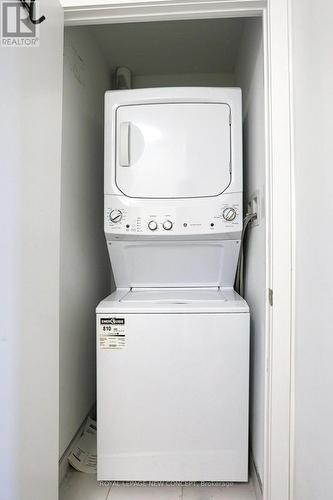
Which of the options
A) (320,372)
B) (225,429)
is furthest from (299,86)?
(225,429)

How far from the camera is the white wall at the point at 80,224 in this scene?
148 cm

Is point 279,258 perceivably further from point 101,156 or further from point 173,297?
point 101,156

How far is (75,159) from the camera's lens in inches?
64.3

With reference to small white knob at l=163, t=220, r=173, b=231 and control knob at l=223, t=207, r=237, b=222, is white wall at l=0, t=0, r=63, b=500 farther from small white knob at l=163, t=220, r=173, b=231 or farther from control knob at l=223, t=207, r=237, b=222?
control knob at l=223, t=207, r=237, b=222

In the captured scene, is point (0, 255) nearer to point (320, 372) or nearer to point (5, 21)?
point (5, 21)

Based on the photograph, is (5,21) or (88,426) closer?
(5,21)

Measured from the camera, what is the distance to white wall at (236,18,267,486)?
1286 mm

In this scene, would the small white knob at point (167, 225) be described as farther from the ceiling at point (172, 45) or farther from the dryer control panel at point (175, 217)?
the ceiling at point (172, 45)

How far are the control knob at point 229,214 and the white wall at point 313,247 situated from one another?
46 centimetres

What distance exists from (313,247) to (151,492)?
4.73 feet

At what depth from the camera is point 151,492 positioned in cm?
134

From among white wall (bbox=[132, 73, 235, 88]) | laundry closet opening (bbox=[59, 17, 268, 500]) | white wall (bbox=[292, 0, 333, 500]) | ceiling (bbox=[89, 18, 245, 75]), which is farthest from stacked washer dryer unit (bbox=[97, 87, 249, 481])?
white wall (bbox=[132, 73, 235, 88])

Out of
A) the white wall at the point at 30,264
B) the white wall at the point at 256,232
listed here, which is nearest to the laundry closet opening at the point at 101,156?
the white wall at the point at 256,232

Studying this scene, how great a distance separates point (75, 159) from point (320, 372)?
1.63 meters
